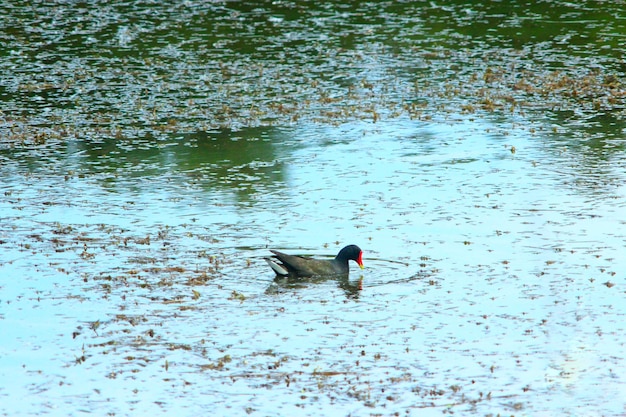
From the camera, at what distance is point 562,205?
18266 millimetres

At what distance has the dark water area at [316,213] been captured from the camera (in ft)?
39.9

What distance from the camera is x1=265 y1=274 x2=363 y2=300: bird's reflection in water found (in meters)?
15.1

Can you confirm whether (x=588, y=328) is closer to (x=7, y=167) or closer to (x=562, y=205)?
(x=562, y=205)

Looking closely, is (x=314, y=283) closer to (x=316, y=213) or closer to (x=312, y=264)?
(x=312, y=264)

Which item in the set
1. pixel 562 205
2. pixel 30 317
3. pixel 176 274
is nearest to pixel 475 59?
pixel 562 205

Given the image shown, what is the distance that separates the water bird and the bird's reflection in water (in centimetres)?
6

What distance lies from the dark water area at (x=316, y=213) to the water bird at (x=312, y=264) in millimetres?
157


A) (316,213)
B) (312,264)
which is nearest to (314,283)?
(312,264)

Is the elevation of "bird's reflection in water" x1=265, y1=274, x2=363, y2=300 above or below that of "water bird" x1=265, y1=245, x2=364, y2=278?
below

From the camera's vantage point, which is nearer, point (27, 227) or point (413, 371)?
point (413, 371)

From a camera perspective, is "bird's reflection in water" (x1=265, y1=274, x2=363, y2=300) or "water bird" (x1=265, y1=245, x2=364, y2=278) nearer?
"bird's reflection in water" (x1=265, y1=274, x2=363, y2=300)

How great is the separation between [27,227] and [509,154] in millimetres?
8654

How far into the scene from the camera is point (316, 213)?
1842cm

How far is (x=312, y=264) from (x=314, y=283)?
0.24 meters
